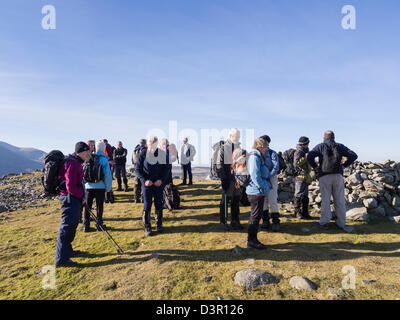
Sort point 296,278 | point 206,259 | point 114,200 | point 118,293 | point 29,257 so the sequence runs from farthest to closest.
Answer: point 114,200, point 29,257, point 206,259, point 296,278, point 118,293

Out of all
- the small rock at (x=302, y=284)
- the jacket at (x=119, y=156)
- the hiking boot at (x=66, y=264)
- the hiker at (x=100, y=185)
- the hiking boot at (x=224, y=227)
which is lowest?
the hiking boot at (x=66, y=264)

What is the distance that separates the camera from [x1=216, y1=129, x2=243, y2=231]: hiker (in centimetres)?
748

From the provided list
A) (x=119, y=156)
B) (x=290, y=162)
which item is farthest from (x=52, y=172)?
(x=290, y=162)

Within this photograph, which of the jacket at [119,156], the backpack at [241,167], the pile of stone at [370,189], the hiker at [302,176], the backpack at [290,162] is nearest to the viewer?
the backpack at [241,167]

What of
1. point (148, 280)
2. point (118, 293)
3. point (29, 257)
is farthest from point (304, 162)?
point (29, 257)

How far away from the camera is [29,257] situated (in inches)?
246

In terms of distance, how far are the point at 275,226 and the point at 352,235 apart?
267cm

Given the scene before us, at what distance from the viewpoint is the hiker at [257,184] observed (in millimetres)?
5930

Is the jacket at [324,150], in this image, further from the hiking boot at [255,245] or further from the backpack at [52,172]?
the backpack at [52,172]

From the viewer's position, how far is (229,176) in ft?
25.5

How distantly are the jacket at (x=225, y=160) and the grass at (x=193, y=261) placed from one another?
217 cm

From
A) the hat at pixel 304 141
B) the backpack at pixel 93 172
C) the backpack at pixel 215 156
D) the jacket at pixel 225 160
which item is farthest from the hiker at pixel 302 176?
the backpack at pixel 93 172

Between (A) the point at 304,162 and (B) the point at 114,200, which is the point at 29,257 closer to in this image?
(B) the point at 114,200

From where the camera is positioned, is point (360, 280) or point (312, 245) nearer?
point (360, 280)
